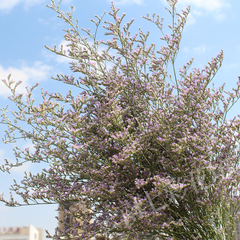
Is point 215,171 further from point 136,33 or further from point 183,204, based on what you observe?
point 136,33

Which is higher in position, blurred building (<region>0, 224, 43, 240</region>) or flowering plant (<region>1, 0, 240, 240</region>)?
flowering plant (<region>1, 0, 240, 240</region>)

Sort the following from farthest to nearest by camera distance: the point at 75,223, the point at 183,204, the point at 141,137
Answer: the point at 183,204
the point at 75,223
the point at 141,137

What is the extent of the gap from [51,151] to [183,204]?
102 inches

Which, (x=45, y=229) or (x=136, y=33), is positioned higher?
(x=136, y=33)

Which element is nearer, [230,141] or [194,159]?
[194,159]

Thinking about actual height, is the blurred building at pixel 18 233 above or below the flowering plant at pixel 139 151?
below

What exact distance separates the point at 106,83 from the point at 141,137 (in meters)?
1.42

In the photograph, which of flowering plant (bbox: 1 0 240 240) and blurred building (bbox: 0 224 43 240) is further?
flowering plant (bbox: 1 0 240 240)

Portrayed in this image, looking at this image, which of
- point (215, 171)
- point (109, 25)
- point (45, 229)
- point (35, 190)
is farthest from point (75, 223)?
point (109, 25)

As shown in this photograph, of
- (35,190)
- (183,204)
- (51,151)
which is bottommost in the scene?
(183,204)

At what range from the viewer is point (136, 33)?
5.73 meters

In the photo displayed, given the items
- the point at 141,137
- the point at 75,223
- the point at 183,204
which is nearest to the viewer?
the point at 141,137

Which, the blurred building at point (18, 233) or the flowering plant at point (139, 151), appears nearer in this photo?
the blurred building at point (18, 233)

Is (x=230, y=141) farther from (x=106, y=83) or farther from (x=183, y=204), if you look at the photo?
(x=106, y=83)
